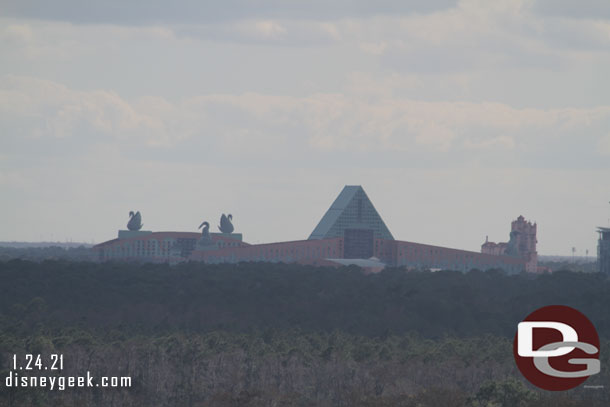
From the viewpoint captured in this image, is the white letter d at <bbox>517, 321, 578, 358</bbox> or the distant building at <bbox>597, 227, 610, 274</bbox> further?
the distant building at <bbox>597, 227, 610, 274</bbox>

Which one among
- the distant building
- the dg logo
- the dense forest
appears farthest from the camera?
the distant building

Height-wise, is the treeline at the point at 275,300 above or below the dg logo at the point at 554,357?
above

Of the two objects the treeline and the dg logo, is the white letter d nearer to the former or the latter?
the dg logo

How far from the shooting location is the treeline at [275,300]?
123 metres

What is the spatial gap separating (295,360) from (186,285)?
196 feet

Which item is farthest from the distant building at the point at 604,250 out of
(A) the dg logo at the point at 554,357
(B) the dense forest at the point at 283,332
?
(A) the dg logo at the point at 554,357

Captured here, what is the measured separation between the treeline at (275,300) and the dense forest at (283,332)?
0.29m

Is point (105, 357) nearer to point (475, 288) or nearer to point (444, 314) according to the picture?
point (444, 314)

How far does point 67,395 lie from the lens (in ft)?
264

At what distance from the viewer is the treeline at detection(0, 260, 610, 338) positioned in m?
123

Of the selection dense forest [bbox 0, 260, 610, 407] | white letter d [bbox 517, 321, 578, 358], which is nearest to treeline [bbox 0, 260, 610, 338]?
dense forest [bbox 0, 260, 610, 407]

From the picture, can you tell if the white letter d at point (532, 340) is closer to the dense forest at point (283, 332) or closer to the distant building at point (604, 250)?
the dense forest at point (283, 332)

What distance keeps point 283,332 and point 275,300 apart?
27919 millimetres

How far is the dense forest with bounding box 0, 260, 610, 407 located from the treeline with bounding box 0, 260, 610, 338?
0.29 meters
